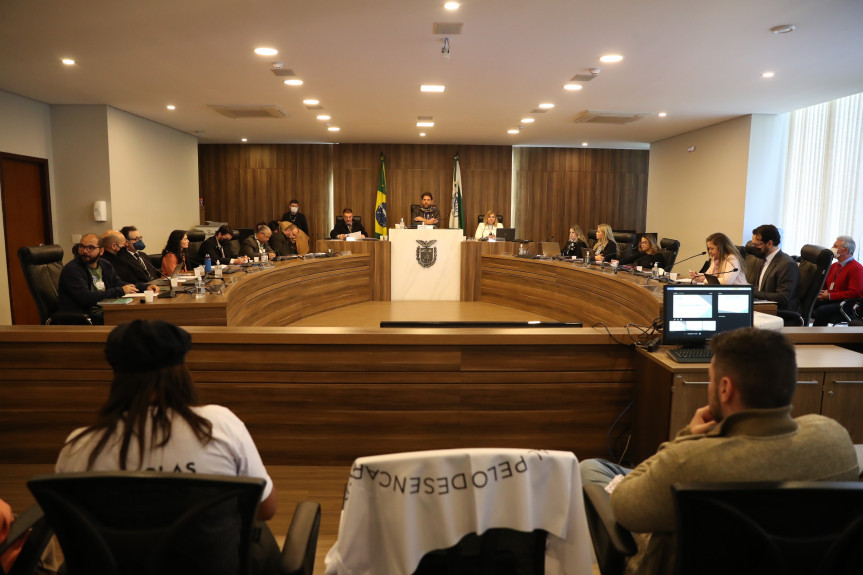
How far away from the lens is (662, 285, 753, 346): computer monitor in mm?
2854

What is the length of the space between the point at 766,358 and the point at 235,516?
1207 millimetres

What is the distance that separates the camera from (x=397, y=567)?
1333 millimetres

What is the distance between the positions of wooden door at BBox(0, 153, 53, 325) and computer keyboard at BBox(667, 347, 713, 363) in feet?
23.9

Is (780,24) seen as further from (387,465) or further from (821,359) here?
(387,465)

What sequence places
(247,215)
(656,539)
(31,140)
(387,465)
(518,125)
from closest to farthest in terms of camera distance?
(387,465)
(656,539)
(31,140)
(518,125)
(247,215)

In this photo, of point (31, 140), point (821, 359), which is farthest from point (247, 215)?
point (821, 359)

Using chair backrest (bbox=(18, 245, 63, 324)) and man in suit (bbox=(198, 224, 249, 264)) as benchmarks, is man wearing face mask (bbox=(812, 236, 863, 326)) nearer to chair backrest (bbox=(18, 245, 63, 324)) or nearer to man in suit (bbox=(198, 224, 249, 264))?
man in suit (bbox=(198, 224, 249, 264))

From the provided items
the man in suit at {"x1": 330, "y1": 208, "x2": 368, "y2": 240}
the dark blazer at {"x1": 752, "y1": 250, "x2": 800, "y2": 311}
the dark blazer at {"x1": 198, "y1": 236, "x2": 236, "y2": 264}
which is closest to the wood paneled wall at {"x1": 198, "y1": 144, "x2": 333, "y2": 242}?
the man in suit at {"x1": 330, "y1": 208, "x2": 368, "y2": 240}

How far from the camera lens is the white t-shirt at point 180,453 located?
1.32 m

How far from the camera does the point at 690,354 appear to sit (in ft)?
9.07

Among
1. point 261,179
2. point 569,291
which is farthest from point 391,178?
point 569,291

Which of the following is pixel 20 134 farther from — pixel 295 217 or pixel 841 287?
pixel 841 287

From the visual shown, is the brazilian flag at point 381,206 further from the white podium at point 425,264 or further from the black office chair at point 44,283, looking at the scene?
the black office chair at point 44,283

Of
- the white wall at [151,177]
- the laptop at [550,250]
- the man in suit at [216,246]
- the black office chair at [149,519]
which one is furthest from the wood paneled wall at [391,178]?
the black office chair at [149,519]
